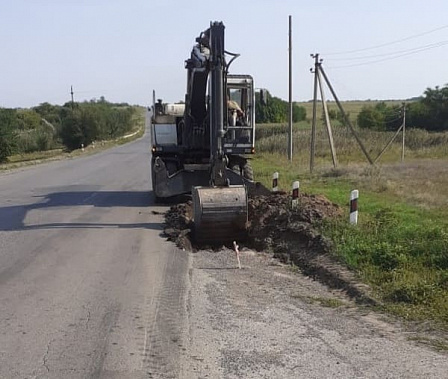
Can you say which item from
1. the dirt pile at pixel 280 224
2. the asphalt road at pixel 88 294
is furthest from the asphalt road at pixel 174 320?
the dirt pile at pixel 280 224

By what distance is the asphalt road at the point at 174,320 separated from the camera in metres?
5.56

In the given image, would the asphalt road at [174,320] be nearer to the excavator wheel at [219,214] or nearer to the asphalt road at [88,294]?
the asphalt road at [88,294]

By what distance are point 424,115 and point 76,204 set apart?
59.8 meters

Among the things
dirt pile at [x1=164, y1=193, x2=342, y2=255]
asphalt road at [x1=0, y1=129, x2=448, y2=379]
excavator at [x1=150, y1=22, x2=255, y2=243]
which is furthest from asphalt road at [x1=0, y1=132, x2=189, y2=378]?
excavator at [x1=150, y1=22, x2=255, y2=243]

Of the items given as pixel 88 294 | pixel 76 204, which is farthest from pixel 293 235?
pixel 76 204

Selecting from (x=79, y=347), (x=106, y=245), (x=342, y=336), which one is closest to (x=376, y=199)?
(x=106, y=245)

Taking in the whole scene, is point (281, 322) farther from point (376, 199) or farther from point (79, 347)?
Answer: point (376, 199)

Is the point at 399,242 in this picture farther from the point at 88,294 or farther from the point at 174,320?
the point at 88,294

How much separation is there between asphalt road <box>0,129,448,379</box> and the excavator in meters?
1.00

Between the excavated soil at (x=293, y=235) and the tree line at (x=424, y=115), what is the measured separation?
57.6 meters

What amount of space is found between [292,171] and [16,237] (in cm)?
1738

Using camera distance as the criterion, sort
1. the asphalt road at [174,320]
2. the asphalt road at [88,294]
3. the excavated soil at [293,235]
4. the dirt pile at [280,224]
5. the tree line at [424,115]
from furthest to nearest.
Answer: the tree line at [424,115], the dirt pile at [280,224], the excavated soil at [293,235], the asphalt road at [88,294], the asphalt road at [174,320]

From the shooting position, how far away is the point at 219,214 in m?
11.9

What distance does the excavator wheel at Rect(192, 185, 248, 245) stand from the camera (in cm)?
1188
